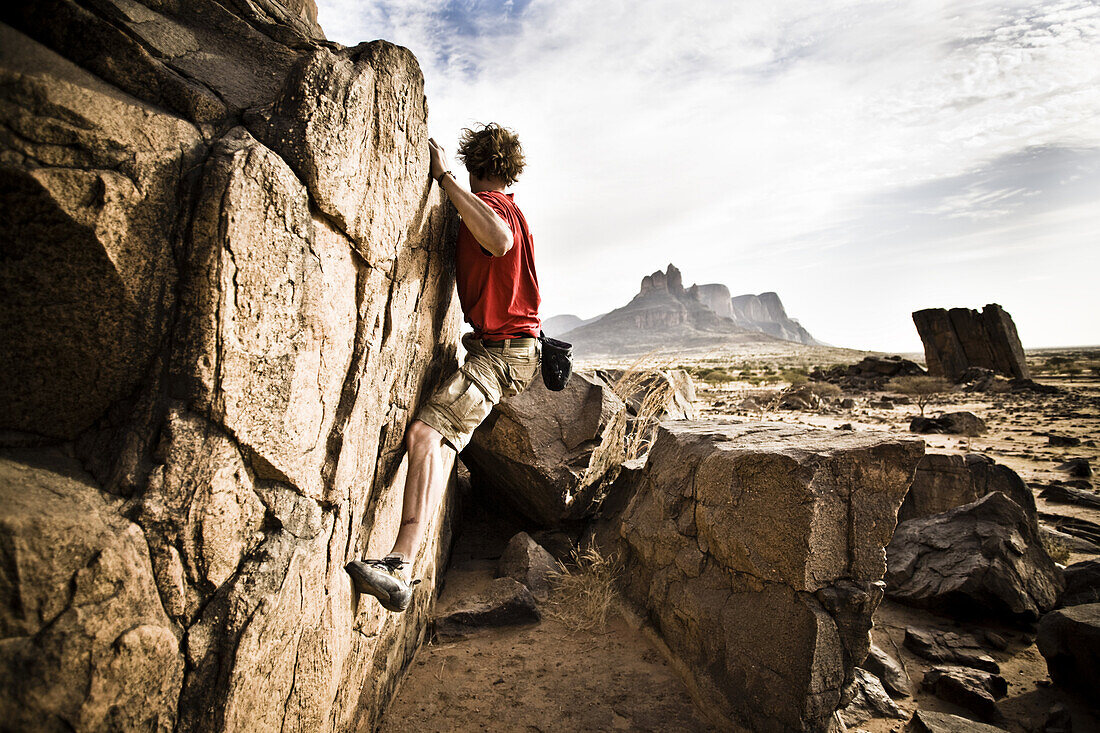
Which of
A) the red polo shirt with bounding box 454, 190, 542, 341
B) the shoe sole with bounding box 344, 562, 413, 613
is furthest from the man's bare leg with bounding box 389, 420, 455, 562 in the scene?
the red polo shirt with bounding box 454, 190, 542, 341

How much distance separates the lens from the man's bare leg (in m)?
2.70

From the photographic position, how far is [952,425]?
33.7 feet

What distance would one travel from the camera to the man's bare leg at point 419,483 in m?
2.70

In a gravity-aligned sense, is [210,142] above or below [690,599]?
above

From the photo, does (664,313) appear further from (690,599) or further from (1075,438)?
(690,599)

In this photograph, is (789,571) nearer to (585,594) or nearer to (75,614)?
(585,594)

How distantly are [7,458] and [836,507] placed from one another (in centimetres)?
338

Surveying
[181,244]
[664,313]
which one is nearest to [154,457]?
[181,244]

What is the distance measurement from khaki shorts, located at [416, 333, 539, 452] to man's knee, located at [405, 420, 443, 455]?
0.03 metres

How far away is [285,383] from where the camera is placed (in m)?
2.12

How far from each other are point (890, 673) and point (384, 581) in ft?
10.4

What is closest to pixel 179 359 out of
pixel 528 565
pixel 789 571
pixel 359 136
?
pixel 359 136

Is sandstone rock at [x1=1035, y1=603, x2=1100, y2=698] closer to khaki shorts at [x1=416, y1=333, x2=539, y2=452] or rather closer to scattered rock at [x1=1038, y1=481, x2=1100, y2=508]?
khaki shorts at [x1=416, y1=333, x2=539, y2=452]

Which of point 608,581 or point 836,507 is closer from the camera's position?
point 836,507
